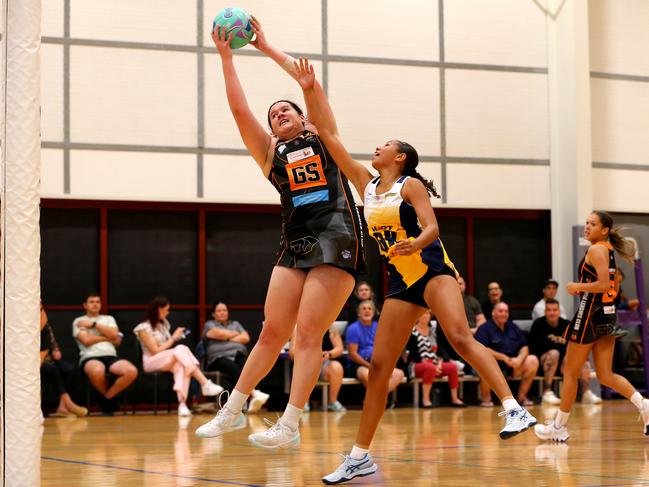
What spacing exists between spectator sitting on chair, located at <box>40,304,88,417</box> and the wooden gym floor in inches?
65.8

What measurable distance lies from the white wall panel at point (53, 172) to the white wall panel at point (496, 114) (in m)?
5.63

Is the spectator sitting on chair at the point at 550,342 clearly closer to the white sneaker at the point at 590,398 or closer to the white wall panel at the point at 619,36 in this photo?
the white sneaker at the point at 590,398

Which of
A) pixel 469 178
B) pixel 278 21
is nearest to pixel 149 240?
pixel 278 21

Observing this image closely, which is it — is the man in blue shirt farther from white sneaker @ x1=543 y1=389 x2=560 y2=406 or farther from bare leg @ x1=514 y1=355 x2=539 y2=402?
white sneaker @ x1=543 y1=389 x2=560 y2=406

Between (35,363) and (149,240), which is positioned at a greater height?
(149,240)

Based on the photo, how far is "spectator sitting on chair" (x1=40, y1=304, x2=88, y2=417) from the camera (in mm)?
12034

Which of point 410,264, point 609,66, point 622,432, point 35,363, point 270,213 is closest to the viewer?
point 35,363

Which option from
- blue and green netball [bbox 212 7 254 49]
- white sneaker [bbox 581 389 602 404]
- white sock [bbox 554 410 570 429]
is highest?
blue and green netball [bbox 212 7 254 49]

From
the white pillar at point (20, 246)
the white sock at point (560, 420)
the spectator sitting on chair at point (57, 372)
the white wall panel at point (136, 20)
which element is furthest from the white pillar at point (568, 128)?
the white pillar at point (20, 246)

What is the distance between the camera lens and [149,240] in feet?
45.8

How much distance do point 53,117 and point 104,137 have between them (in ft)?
2.32

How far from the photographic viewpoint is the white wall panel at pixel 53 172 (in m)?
13.5

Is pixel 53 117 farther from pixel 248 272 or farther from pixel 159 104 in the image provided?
pixel 248 272

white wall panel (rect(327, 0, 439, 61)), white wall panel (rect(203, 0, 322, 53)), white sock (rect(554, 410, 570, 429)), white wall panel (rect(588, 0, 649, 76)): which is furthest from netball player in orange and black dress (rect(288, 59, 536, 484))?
white wall panel (rect(588, 0, 649, 76))
